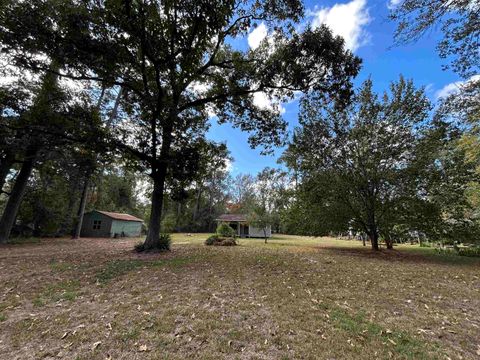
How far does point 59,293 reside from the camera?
4629 millimetres

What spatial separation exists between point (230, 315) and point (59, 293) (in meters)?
3.61

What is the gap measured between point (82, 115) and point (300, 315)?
10.3 metres

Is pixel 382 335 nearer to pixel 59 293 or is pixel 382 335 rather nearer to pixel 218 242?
pixel 59 293

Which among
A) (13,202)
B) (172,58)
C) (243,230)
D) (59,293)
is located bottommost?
(59,293)

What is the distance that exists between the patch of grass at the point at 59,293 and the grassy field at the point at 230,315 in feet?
0.07

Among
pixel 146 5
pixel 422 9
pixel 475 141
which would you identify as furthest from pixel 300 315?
pixel 475 141

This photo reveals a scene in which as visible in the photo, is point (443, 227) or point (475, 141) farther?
point (443, 227)

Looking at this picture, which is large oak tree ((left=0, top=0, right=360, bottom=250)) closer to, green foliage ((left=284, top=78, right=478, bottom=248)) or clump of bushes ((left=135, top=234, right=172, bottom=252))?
clump of bushes ((left=135, top=234, right=172, bottom=252))

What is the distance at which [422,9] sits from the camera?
5.51m

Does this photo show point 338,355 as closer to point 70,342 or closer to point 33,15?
point 70,342

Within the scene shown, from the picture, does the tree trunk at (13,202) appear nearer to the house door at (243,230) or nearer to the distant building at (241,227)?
the distant building at (241,227)

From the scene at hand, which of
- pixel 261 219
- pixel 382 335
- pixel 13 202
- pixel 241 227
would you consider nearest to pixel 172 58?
pixel 382 335

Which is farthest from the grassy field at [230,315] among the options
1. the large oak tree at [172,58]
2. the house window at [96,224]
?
the house window at [96,224]

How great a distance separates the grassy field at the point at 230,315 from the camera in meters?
2.79
